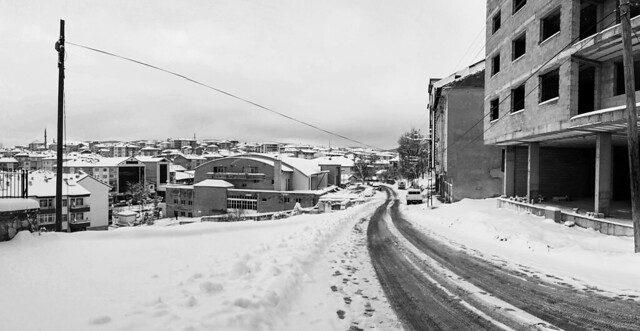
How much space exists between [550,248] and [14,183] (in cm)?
1624

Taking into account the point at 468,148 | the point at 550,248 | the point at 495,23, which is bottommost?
the point at 550,248

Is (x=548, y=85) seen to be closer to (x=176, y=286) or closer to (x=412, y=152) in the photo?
(x=176, y=286)

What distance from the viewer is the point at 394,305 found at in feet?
19.0

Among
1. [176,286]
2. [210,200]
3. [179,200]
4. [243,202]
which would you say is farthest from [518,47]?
[179,200]

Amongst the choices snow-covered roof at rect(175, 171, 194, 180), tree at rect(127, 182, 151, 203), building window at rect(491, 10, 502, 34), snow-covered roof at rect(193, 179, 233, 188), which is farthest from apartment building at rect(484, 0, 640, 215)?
snow-covered roof at rect(175, 171, 194, 180)

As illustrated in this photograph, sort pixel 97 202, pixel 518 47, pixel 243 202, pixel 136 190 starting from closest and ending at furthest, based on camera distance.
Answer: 1. pixel 518 47
2. pixel 97 202
3. pixel 243 202
4. pixel 136 190

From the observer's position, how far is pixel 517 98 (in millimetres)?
19156

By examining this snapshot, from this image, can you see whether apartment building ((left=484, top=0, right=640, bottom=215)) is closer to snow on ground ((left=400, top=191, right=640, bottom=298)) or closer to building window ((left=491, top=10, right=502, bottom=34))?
building window ((left=491, top=10, right=502, bottom=34))

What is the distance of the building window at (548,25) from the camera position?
16375 millimetres

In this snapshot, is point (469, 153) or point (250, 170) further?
point (250, 170)

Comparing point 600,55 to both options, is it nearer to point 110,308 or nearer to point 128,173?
point 110,308

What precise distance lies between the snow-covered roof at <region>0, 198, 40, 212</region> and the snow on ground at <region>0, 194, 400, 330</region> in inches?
24.8

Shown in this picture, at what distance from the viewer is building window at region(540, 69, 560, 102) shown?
53.8ft

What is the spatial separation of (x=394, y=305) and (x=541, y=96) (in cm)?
1619
